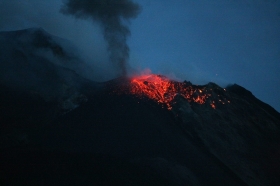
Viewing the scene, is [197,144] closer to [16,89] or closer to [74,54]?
[16,89]

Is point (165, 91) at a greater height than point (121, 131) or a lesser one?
greater

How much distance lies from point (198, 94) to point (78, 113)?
49.5 ft

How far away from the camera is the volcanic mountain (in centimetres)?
1575

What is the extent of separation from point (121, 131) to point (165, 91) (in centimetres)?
1105

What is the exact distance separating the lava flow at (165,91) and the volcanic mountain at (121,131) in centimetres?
13

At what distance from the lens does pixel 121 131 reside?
20.3 meters

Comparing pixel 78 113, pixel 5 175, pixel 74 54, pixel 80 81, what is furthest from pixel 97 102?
pixel 74 54

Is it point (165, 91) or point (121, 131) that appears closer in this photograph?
point (121, 131)

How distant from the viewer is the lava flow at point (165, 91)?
1087 inches

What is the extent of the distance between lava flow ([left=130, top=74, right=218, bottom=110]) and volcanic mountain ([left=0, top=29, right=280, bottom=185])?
0.43 ft

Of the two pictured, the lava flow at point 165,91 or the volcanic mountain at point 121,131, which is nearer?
the volcanic mountain at point 121,131

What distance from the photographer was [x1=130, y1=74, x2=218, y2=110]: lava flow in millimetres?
27616

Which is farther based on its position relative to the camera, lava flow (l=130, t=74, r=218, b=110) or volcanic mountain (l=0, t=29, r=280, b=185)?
lava flow (l=130, t=74, r=218, b=110)

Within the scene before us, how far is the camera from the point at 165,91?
2981cm
